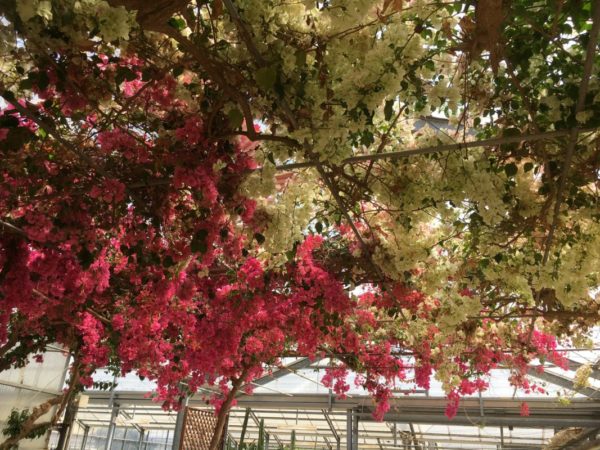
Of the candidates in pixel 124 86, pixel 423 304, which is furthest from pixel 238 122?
pixel 423 304

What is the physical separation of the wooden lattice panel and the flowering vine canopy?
11.5 feet

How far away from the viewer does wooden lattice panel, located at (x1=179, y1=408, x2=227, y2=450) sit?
7664mm

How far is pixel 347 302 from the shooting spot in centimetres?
385

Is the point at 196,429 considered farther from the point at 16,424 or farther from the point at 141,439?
the point at 141,439

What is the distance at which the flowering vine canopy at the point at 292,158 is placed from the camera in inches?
73.5

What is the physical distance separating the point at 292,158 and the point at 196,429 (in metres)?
6.79

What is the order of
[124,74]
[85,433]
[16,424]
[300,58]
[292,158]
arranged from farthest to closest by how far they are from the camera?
[85,433], [16,424], [292,158], [124,74], [300,58]

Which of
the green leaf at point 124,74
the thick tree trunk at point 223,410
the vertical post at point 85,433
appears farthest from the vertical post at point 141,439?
the green leaf at point 124,74

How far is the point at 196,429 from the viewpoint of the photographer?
807 cm

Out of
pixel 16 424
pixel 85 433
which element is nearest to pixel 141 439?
pixel 85 433

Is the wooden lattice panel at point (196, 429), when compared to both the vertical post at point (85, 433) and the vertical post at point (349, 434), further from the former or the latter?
the vertical post at point (85, 433)

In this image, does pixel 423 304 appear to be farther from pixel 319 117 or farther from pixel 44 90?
pixel 44 90

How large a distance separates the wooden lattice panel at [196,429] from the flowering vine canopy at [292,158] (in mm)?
3511

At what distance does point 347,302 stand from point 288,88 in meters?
2.23
